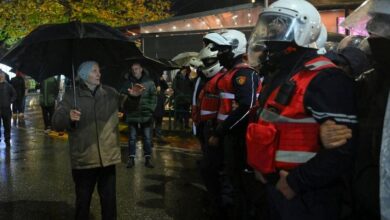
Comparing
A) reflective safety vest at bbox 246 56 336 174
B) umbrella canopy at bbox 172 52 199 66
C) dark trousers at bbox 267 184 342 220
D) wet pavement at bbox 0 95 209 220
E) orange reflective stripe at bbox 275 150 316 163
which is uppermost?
umbrella canopy at bbox 172 52 199 66

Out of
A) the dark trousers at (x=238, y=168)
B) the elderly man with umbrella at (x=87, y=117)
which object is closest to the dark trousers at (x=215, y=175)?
the dark trousers at (x=238, y=168)

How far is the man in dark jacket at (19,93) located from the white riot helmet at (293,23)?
16.5m

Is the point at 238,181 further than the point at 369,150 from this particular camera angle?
Yes

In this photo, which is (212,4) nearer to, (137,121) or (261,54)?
(137,121)

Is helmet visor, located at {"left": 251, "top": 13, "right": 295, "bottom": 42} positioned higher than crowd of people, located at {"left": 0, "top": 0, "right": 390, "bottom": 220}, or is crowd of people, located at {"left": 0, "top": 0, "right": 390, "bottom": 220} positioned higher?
helmet visor, located at {"left": 251, "top": 13, "right": 295, "bottom": 42}

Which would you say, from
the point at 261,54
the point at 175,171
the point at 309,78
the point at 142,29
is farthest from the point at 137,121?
the point at 142,29

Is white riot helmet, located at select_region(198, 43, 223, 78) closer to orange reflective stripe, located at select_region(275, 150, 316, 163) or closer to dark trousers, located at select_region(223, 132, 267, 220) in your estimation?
dark trousers, located at select_region(223, 132, 267, 220)

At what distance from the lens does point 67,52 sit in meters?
5.20

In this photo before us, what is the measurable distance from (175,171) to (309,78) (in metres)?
6.02

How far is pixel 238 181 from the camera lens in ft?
16.5

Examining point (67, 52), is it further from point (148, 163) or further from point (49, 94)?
point (49, 94)

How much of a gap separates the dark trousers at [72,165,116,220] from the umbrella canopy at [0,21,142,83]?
1.16 m

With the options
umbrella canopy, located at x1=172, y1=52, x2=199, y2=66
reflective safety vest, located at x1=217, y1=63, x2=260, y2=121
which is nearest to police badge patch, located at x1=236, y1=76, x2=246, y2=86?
reflective safety vest, located at x1=217, y1=63, x2=260, y2=121

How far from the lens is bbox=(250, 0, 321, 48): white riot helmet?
2854 mm
